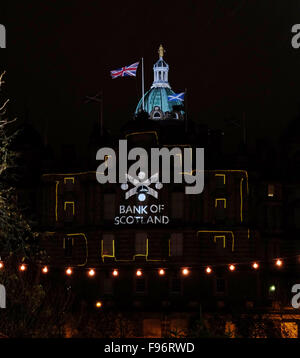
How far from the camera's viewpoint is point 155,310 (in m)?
78.4

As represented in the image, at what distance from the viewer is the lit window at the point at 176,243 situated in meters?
80.0

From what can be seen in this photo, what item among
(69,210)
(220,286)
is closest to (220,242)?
(220,286)

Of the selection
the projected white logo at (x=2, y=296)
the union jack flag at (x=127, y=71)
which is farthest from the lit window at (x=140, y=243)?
the projected white logo at (x=2, y=296)

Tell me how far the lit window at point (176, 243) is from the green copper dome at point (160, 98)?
39.3 meters

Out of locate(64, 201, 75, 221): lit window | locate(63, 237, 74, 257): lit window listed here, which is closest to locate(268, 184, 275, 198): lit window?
locate(64, 201, 75, 221): lit window

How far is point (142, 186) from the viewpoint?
80.2 metres

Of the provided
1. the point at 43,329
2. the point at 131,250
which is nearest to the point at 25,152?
the point at 131,250

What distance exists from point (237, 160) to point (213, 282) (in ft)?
38.8

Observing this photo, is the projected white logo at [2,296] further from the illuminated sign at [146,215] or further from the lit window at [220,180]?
the lit window at [220,180]

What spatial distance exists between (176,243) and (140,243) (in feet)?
11.0

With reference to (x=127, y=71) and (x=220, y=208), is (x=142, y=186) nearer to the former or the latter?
(x=220, y=208)

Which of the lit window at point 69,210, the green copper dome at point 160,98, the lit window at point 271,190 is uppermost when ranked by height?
the green copper dome at point 160,98

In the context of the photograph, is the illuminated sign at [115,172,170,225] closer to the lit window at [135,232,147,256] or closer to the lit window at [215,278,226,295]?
the lit window at [135,232,147,256]

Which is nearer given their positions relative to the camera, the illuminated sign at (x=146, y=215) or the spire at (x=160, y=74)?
the illuminated sign at (x=146, y=215)
